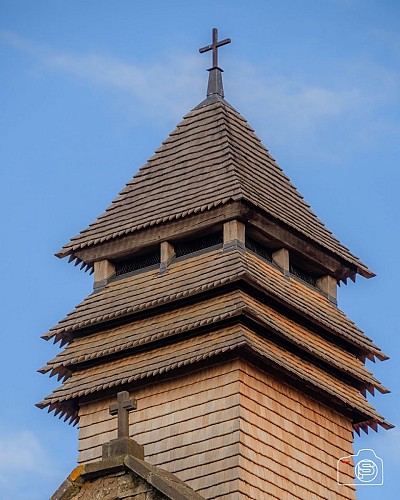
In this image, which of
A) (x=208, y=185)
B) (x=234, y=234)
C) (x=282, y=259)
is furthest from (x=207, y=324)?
(x=208, y=185)

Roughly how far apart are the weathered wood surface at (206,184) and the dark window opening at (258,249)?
552 millimetres

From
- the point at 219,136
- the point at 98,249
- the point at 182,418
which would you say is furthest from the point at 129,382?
the point at 219,136

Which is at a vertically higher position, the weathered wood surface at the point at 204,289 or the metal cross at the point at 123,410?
the weathered wood surface at the point at 204,289

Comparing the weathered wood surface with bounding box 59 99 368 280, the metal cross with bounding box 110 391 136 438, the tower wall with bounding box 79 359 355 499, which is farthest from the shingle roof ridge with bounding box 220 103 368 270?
the metal cross with bounding box 110 391 136 438

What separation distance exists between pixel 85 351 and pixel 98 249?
1823 millimetres

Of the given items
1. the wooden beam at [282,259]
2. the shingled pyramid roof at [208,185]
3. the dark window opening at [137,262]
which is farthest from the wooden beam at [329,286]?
the dark window opening at [137,262]

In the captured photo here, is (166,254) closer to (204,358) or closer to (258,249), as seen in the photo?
(258,249)

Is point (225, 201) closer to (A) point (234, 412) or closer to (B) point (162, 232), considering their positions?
(B) point (162, 232)

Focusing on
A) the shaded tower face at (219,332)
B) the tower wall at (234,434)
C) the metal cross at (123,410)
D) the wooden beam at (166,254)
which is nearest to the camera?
the metal cross at (123,410)

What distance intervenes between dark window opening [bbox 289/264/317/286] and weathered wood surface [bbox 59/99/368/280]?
597mm

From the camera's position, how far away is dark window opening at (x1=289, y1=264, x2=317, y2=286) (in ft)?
86.8

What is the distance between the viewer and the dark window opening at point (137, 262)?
86.0 ft

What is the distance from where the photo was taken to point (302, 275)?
26.8 m

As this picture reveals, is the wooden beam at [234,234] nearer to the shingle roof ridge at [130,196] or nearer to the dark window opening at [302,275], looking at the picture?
the shingle roof ridge at [130,196]
